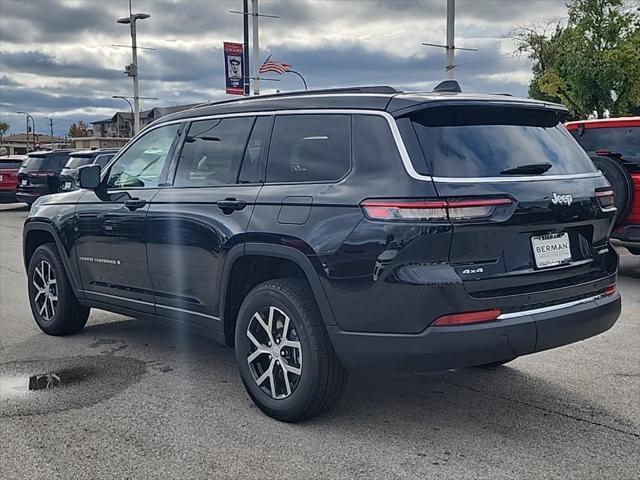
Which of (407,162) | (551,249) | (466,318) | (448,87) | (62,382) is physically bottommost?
(62,382)

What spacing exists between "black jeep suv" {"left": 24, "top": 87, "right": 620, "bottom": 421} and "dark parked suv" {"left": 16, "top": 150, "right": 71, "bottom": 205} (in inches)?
642

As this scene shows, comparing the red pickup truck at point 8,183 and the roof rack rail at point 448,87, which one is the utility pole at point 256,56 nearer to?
the red pickup truck at point 8,183

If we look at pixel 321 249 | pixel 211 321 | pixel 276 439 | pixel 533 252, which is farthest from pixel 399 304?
pixel 211 321

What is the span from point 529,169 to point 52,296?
4278mm

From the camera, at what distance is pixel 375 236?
3.71 meters

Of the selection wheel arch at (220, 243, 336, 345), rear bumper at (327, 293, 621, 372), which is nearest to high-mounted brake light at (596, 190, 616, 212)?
rear bumper at (327, 293, 621, 372)

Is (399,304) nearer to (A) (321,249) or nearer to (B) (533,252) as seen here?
(A) (321,249)

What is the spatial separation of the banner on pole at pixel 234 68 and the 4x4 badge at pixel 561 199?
2368cm

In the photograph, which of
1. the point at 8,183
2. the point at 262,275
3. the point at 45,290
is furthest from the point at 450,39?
the point at 262,275

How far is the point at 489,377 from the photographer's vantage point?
16.7ft

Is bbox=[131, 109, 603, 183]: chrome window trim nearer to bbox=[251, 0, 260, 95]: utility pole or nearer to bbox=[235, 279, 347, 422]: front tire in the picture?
bbox=[235, 279, 347, 422]: front tire

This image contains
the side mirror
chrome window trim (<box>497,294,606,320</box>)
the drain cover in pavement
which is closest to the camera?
chrome window trim (<box>497,294,606,320</box>)

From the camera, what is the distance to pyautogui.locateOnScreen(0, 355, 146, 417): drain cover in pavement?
4637 mm

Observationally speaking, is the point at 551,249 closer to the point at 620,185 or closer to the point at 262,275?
the point at 262,275
